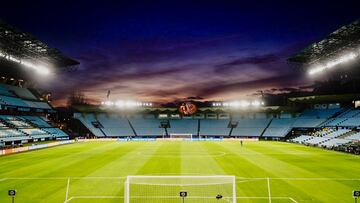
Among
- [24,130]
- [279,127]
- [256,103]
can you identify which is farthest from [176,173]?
[256,103]

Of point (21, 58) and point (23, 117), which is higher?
point (21, 58)

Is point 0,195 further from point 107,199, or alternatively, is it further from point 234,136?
point 234,136

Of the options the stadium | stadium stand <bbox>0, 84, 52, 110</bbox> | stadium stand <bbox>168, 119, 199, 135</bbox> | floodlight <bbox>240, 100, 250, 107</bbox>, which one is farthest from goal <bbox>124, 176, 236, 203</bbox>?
stadium stand <bbox>168, 119, 199, 135</bbox>

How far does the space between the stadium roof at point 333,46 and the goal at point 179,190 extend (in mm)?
32041

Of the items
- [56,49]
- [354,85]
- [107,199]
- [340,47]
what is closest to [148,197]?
[107,199]

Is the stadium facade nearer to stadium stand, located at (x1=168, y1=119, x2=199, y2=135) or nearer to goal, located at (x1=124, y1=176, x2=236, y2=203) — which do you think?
stadium stand, located at (x1=168, y1=119, x2=199, y2=135)

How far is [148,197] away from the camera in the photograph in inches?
741

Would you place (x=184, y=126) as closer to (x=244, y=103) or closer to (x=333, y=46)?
(x=244, y=103)

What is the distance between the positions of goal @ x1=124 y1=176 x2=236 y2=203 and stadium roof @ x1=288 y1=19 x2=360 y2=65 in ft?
105

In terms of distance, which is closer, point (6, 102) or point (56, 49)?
point (56, 49)

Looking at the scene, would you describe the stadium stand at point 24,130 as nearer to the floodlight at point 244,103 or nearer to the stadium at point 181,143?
the stadium at point 181,143

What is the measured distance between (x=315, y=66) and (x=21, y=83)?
72591 millimetres

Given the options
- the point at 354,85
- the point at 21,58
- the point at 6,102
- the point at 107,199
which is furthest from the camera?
the point at 354,85

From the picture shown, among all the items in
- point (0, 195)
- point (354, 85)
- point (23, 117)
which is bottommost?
point (0, 195)
